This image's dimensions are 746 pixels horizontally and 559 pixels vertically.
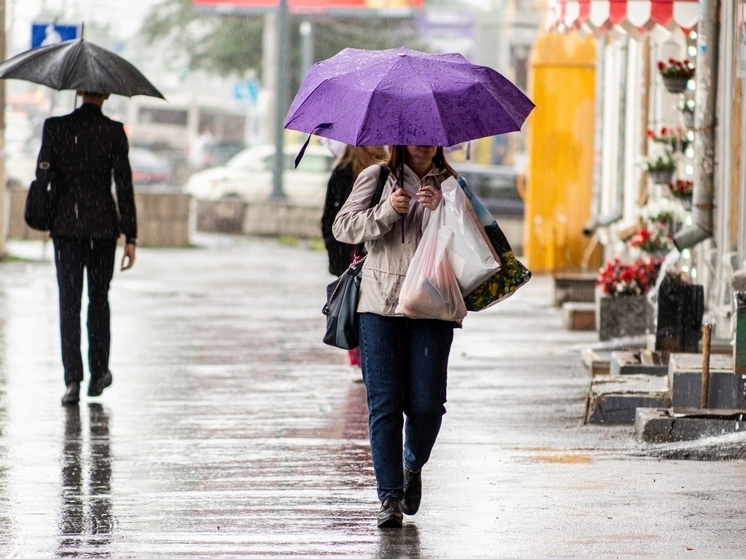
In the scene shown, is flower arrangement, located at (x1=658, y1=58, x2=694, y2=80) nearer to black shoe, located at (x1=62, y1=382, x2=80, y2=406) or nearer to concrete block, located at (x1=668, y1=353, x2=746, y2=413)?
concrete block, located at (x1=668, y1=353, x2=746, y2=413)

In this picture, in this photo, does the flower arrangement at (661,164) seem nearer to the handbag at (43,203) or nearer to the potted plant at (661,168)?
the potted plant at (661,168)

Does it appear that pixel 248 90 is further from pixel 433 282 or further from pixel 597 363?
pixel 433 282

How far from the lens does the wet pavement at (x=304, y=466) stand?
6211 millimetres

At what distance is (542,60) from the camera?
68.0ft

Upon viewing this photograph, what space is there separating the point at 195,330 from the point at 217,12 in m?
37.0

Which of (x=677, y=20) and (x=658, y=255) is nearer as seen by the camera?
(x=677, y=20)

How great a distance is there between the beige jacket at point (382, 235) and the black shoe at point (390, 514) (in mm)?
744

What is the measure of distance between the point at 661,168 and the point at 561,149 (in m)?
7.37

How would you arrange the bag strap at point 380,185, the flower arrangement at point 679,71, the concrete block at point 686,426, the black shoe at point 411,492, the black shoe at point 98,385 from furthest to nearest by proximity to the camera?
the flower arrangement at point 679,71, the black shoe at point 98,385, the concrete block at point 686,426, the black shoe at point 411,492, the bag strap at point 380,185

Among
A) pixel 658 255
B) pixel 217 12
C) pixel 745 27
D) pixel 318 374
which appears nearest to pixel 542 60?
pixel 658 255

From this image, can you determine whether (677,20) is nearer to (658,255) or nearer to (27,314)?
(658,255)

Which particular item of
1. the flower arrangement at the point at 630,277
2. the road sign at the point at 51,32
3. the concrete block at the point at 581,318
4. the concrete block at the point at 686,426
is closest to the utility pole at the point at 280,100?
the road sign at the point at 51,32

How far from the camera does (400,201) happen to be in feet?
20.6

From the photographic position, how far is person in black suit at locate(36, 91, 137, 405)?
31.0ft
